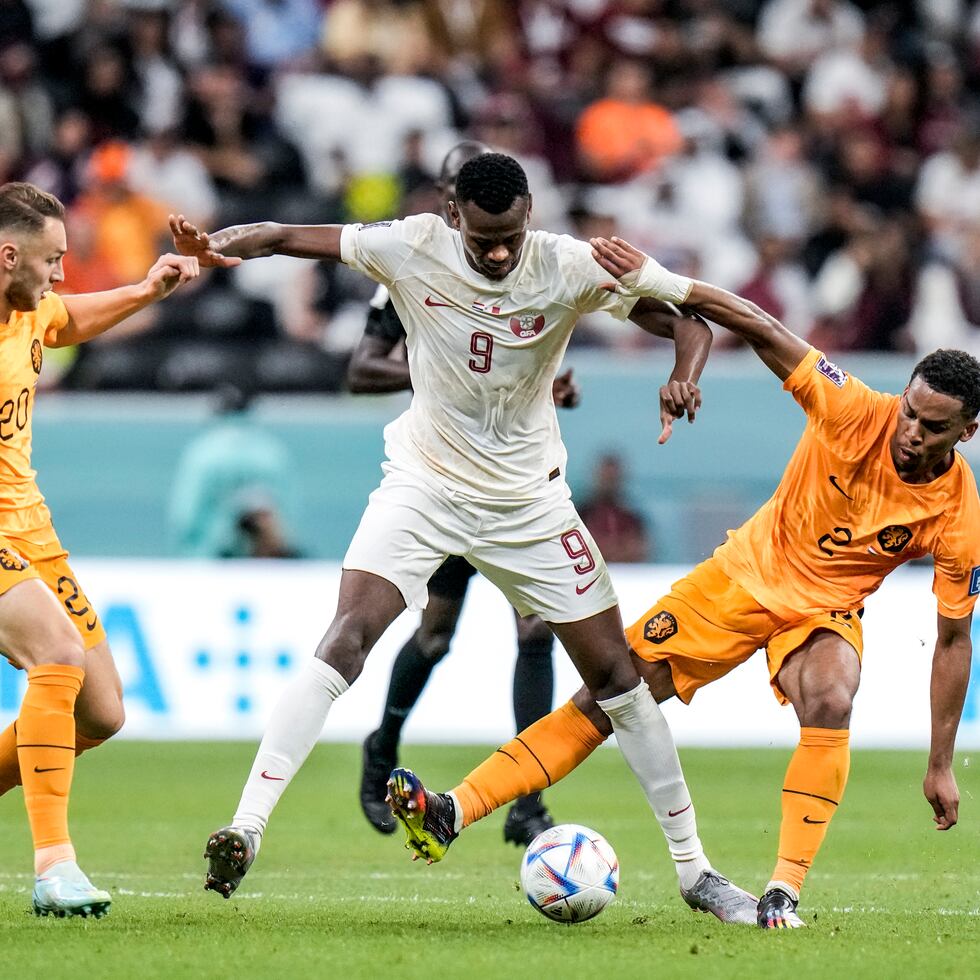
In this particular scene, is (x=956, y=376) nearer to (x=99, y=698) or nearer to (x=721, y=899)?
(x=721, y=899)

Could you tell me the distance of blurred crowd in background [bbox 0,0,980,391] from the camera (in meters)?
14.5

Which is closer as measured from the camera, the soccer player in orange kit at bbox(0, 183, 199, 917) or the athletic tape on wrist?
the soccer player in orange kit at bbox(0, 183, 199, 917)

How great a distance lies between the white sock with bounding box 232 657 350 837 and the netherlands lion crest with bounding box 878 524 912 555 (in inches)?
75.9

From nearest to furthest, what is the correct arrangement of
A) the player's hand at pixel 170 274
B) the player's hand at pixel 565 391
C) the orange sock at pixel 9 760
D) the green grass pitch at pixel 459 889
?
the green grass pitch at pixel 459 889 < the orange sock at pixel 9 760 < the player's hand at pixel 170 274 < the player's hand at pixel 565 391

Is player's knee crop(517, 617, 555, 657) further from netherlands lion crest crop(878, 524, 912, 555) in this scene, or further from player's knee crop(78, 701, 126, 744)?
player's knee crop(78, 701, 126, 744)

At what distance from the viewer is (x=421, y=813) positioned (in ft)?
19.6

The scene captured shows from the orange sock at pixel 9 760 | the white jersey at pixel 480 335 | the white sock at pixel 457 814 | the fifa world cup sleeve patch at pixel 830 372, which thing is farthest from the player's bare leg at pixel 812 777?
the orange sock at pixel 9 760

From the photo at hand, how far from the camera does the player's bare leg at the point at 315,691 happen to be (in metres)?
5.75

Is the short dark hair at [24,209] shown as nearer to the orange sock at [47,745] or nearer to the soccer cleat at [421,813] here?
the orange sock at [47,745]

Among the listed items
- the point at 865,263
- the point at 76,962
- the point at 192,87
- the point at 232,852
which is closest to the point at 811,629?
the point at 232,852

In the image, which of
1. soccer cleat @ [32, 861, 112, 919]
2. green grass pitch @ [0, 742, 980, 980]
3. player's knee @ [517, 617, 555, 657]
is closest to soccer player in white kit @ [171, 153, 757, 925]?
green grass pitch @ [0, 742, 980, 980]

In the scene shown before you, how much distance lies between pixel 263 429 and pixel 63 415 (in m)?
1.46

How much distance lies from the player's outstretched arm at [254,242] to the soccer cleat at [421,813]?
1.77 m

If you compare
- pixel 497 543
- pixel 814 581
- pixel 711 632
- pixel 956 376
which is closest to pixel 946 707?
pixel 814 581
